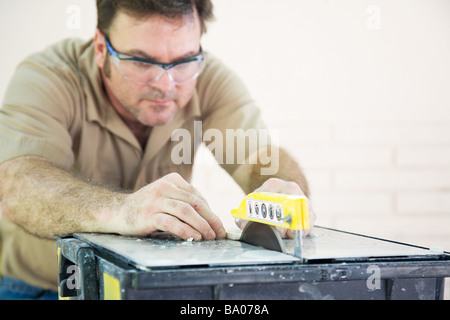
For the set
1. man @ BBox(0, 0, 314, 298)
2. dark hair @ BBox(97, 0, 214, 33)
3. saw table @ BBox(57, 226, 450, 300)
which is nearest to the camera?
saw table @ BBox(57, 226, 450, 300)

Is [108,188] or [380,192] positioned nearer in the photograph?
[108,188]

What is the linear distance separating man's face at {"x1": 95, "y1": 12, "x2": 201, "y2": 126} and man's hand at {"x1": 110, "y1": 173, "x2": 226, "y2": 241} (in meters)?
0.72

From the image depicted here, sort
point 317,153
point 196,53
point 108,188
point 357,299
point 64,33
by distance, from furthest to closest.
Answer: point 317,153, point 64,33, point 196,53, point 108,188, point 357,299

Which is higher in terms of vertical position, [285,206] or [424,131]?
[285,206]

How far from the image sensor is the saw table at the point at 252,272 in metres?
0.86

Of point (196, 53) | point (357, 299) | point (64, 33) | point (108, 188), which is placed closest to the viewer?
point (357, 299)

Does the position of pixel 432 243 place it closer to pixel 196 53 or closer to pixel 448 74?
pixel 448 74

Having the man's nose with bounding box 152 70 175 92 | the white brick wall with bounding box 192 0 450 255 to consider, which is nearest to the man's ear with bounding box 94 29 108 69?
the man's nose with bounding box 152 70 175 92

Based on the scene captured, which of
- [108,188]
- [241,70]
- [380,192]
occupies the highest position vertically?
[241,70]

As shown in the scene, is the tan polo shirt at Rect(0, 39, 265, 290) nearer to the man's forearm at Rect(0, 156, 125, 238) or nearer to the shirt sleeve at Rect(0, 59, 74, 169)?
the shirt sleeve at Rect(0, 59, 74, 169)

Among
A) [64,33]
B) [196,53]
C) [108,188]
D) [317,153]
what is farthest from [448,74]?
[108,188]

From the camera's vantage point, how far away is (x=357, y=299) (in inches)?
37.4

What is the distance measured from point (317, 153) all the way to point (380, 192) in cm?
39

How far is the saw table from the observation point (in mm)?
858
